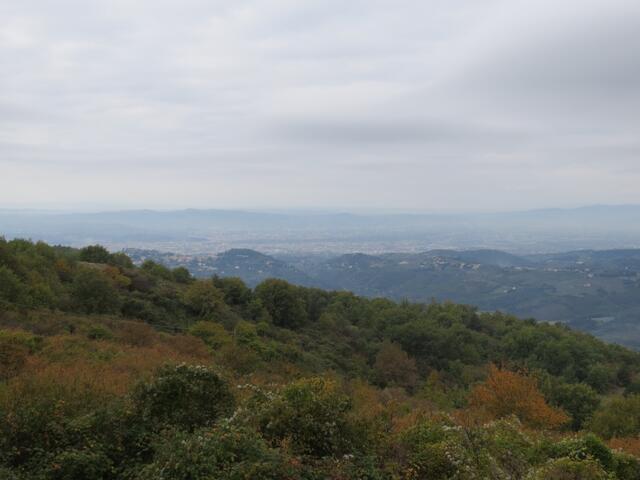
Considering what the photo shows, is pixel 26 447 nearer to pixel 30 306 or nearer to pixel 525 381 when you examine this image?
pixel 30 306

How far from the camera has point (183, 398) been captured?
8.48m

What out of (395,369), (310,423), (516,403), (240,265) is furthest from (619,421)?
(240,265)

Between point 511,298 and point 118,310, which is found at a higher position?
point 118,310

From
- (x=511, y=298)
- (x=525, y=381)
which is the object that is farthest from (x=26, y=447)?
(x=511, y=298)

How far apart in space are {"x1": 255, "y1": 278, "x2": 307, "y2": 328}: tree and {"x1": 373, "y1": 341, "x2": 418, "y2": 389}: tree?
31.3 ft

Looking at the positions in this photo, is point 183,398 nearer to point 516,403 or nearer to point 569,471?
point 569,471

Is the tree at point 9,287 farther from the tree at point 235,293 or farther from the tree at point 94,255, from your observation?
the tree at point 94,255

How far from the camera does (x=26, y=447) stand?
7.00 m

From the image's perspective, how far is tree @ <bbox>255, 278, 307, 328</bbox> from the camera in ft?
128

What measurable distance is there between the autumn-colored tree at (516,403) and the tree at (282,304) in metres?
21.2

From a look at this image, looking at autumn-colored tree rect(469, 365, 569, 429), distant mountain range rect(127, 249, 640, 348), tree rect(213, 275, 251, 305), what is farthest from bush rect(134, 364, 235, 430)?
distant mountain range rect(127, 249, 640, 348)

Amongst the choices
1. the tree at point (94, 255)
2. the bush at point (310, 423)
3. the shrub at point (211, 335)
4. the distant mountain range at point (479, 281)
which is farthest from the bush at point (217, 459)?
the distant mountain range at point (479, 281)

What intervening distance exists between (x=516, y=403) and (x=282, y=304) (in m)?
24.3

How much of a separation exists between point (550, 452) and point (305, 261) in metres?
183
